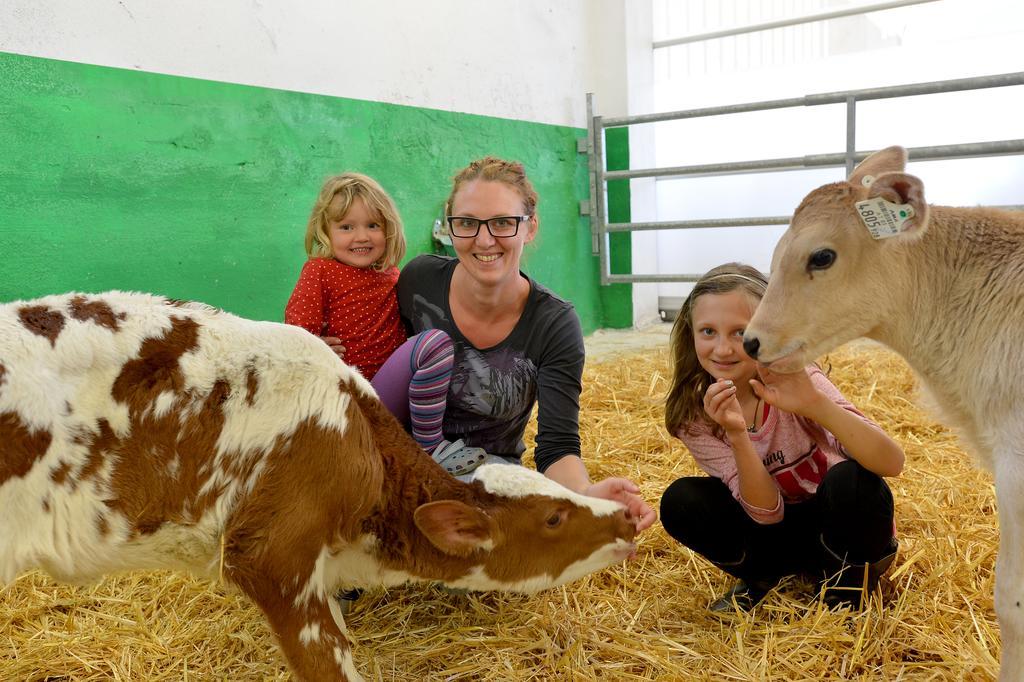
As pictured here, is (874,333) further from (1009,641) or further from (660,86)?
(660,86)

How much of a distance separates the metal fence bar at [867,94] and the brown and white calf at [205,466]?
5263 millimetres

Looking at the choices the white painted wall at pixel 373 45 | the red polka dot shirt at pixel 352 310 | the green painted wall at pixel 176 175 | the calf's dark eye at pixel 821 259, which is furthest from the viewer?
the white painted wall at pixel 373 45

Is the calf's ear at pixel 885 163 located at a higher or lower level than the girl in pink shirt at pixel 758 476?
higher

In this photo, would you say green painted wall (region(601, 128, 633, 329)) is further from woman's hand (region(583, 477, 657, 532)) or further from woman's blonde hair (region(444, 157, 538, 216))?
woman's hand (region(583, 477, 657, 532))

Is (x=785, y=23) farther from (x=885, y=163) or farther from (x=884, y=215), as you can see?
(x=884, y=215)

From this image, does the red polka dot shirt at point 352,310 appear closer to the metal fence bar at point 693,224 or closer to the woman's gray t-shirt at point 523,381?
the woman's gray t-shirt at point 523,381

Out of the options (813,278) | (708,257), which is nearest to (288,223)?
(813,278)

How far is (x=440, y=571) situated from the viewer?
6.64 ft

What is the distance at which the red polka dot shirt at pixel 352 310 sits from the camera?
3.05 m

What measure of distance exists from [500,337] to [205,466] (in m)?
1.16

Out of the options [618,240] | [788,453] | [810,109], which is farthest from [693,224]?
[788,453]

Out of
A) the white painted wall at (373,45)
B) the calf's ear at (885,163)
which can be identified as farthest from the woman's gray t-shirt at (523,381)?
the white painted wall at (373,45)

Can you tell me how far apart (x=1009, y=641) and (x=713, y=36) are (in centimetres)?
699

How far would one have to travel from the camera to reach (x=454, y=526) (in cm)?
192
